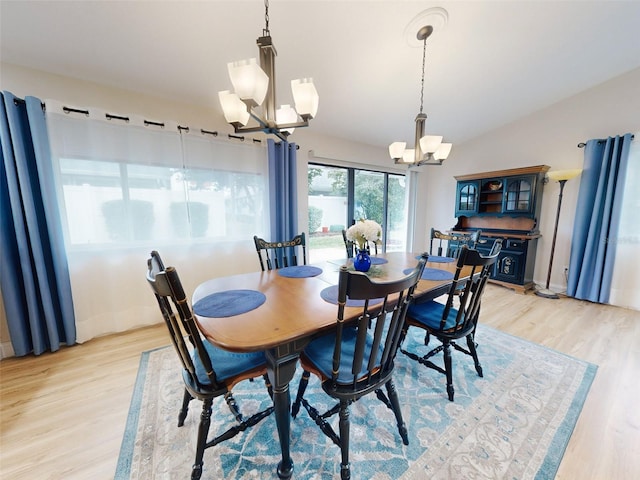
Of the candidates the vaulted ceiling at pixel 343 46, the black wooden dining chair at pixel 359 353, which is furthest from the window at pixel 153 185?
the black wooden dining chair at pixel 359 353

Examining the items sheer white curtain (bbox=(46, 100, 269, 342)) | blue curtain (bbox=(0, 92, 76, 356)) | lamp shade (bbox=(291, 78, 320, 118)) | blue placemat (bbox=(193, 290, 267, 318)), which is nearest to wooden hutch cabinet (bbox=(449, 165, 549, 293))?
lamp shade (bbox=(291, 78, 320, 118))

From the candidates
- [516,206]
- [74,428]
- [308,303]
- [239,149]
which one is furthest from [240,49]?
[516,206]

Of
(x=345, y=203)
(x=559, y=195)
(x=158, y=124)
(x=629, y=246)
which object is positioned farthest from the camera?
(x=345, y=203)

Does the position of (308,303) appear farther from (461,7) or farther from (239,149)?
(461,7)

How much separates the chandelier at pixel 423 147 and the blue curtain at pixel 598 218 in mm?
2386

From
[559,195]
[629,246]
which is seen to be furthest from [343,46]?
[629,246]

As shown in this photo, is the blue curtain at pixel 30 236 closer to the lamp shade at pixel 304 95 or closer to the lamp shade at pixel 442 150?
the lamp shade at pixel 304 95

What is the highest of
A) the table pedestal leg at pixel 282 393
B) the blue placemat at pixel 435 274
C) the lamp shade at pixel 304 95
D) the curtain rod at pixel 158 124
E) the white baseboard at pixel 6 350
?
the curtain rod at pixel 158 124

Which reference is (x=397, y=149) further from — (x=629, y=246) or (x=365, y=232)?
(x=629, y=246)

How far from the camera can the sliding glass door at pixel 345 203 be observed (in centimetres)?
364

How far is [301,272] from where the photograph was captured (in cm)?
183

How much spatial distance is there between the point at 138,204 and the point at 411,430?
9.23 ft

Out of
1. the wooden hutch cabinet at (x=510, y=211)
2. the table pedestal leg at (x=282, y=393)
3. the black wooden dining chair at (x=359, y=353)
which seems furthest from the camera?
the wooden hutch cabinet at (x=510, y=211)

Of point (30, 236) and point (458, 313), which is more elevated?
point (30, 236)
